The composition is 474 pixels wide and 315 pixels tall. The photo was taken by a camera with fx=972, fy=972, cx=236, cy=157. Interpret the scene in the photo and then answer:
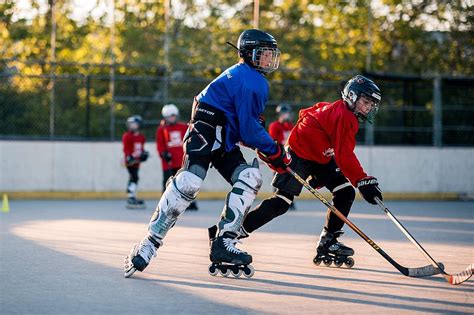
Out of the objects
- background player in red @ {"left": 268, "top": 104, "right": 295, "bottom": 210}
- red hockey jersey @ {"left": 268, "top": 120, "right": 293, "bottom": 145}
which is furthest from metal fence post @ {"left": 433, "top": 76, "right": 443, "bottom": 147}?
red hockey jersey @ {"left": 268, "top": 120, "right": 293, "bottom": 145}

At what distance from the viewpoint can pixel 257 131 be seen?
6570mm

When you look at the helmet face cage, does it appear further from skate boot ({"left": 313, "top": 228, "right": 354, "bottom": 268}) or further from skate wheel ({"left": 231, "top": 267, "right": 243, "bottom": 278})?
skate boot ({"left": 313, "top": 228, "right": 354, "bottom": 268})

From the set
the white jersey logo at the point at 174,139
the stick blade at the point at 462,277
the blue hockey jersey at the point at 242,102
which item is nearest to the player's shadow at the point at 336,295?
the stick blade at the point at 462,277

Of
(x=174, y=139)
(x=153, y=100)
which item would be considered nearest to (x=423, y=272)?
(x=174, y=139)

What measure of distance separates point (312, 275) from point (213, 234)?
772 mm

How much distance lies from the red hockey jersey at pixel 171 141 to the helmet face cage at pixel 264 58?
25.2 ft

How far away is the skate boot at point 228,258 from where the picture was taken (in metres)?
6.66

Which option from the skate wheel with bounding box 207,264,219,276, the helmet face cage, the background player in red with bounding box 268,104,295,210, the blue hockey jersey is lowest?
the skate wheel with bounding box 207,264,219,276

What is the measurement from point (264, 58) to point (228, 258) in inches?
55.2

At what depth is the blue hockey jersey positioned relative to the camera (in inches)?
258

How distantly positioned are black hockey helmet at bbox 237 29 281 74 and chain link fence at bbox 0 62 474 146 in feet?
35.1

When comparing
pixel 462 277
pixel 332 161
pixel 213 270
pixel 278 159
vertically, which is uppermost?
pixel 278 159

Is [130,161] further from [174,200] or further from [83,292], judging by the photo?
[83,292]

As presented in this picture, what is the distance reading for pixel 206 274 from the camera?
691 centimetres
